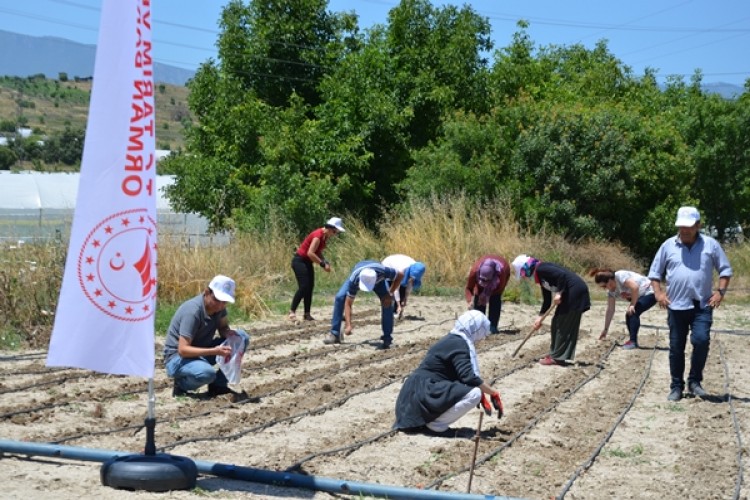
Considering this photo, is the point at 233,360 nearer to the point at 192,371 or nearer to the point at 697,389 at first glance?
the point at 192,371

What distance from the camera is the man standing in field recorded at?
392 inches

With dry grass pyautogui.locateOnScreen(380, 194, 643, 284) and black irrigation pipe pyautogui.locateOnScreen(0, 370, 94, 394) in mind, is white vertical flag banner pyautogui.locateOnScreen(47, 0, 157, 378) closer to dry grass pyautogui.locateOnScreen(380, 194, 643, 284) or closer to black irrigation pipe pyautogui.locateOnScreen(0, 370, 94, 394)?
black irrigation pipe pyautogui.locateOnScreen(0, 370, 94, 394)

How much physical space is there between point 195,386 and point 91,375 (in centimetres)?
177

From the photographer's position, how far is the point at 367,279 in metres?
12.8

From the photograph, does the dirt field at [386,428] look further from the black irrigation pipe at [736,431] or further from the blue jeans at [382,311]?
the blue jeans at [382,311]

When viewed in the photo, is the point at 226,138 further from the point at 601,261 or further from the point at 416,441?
the point at 416,441

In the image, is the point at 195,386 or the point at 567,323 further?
the point at 567,323

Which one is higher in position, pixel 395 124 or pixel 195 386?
pixel 395 124

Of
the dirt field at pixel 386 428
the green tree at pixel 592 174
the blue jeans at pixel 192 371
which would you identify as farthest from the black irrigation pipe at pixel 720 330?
the blue jeans at pixel 192 371

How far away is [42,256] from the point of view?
1421 cm

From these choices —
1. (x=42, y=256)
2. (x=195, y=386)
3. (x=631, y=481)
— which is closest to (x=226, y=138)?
(x=42, y=256)

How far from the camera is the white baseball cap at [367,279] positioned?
41.9ft

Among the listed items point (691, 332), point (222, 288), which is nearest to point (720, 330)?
point (691, 332)

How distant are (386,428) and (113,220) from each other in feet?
11.4
